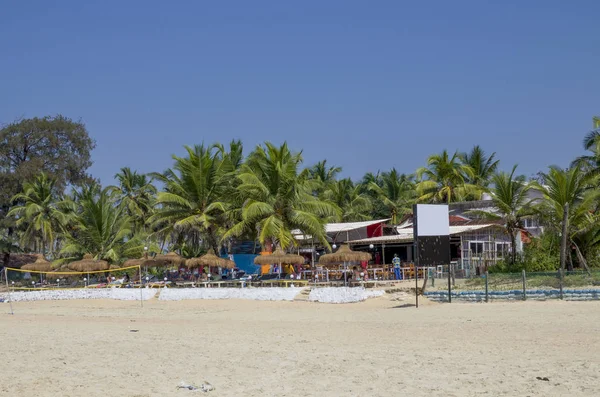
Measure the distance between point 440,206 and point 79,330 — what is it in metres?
12.0

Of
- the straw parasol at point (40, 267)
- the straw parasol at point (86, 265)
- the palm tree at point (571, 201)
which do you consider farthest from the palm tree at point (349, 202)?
the palm tree at point (571, 201)

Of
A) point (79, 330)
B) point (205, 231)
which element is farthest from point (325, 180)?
point (79, 330)

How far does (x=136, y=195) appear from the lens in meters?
56.3

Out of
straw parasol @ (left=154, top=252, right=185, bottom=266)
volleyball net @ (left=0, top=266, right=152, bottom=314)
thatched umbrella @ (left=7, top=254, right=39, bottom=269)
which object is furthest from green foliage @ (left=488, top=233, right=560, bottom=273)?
thatched umbrella @ (left=7, top=254, right=39, bottom=269)

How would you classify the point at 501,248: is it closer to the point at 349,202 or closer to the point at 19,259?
the point at 349,202

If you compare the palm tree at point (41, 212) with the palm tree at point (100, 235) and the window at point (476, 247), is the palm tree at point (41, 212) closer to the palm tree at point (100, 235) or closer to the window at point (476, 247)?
the palm tree at point (100, 235)

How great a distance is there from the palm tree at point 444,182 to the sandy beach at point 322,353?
23647mm

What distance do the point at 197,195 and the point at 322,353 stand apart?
81.0 feet

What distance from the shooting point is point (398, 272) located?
32.5 m

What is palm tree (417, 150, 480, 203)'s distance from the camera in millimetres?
45250

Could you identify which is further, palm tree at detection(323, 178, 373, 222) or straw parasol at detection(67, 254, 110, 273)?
palm tree at detection(323, 178, 373, 222)

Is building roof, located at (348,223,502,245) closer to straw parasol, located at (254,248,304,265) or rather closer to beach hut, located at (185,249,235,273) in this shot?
straw parasol, located at (254,248,304,265)

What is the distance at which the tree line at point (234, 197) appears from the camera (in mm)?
29656

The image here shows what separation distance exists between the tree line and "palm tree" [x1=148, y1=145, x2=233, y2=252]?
0.06 m
